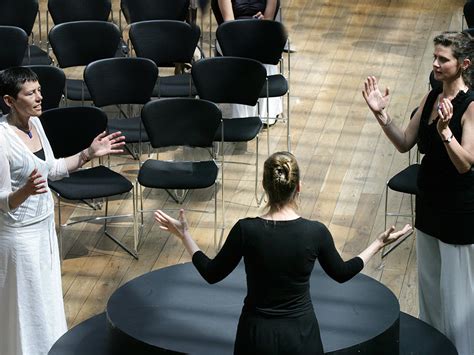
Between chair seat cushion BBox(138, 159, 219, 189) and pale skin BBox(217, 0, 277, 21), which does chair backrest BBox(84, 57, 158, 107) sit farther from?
pale skin BBox(217, 0, 277, 21)

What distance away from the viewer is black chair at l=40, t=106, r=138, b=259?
7012mm

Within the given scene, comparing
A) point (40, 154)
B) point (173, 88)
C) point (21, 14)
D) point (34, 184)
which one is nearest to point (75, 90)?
point (173, 88)

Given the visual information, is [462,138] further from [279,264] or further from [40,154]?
[40,154]

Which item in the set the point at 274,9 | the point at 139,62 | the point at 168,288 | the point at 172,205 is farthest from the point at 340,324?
the point at 274,9

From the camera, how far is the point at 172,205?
25.5 ft

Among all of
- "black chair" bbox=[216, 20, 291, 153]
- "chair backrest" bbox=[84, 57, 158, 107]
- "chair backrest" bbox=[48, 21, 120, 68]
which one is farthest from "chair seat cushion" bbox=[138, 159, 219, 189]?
"chair backrest" bbox=[48, 21, 120, 68]

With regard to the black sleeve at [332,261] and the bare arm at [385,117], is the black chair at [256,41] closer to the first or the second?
the bare arm at [385,117]

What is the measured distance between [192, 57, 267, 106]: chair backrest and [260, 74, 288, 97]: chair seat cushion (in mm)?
332

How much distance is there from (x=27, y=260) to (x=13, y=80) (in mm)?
893

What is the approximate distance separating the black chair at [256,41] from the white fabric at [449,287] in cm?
287

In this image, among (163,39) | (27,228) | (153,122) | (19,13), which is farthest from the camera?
(19,13)

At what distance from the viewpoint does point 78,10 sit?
9.44 m

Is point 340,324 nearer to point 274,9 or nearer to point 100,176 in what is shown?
point 100,176

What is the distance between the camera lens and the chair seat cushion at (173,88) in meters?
8.49
